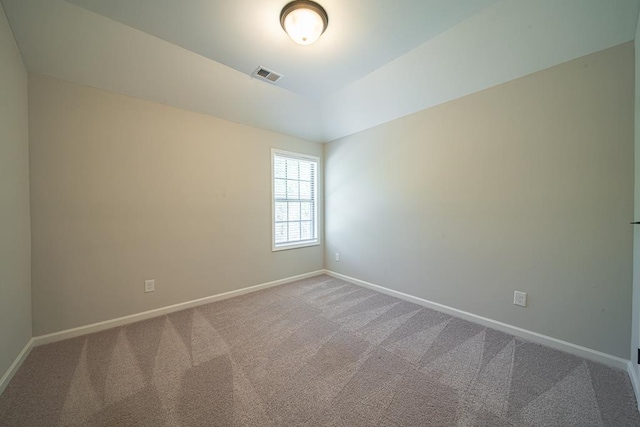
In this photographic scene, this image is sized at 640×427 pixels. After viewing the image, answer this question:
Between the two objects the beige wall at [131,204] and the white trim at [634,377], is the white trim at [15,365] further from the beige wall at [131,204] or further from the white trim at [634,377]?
the white trim at [634,377]

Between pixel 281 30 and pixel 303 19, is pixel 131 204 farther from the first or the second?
pixel 303 19

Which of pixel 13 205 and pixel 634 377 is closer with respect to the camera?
pixel 634 377

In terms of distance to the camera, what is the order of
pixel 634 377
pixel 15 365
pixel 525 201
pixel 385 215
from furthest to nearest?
pixel 385 215 < pixel 525 201 < pixel 15 365 < pixel 634 377

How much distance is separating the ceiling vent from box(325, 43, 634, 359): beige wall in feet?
5.06

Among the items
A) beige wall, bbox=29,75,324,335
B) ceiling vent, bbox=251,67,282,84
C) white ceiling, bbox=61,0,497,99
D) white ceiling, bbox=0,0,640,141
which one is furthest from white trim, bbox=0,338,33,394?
ceiling vent, bbox=251,67,282,84

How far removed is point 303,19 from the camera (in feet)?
5.59

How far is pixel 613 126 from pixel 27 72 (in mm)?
4763

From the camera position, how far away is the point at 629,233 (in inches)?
65.3

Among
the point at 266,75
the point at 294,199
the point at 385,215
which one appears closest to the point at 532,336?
the point at 385,215

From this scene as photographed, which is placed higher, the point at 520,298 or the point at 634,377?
the point at 520,298

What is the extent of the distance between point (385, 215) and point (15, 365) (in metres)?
3.66

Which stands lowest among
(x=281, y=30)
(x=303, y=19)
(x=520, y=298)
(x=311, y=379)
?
(x=311, y=379)

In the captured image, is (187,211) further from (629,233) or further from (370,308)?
(629,233)

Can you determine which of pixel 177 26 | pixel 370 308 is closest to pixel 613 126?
pixel 370 308
